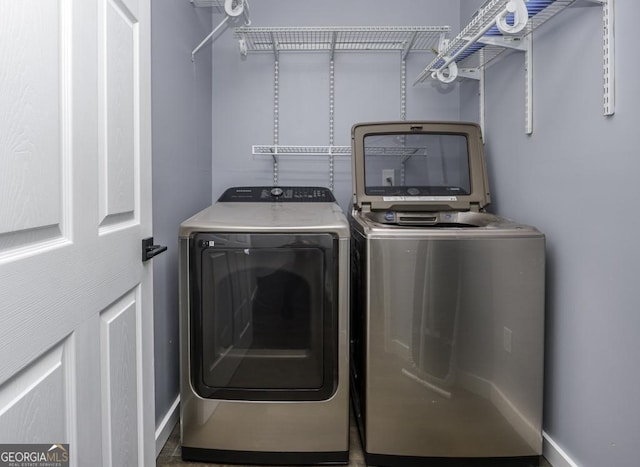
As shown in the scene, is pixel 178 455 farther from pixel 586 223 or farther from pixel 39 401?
pixel 586 223

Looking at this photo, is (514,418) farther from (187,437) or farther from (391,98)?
(391,98)

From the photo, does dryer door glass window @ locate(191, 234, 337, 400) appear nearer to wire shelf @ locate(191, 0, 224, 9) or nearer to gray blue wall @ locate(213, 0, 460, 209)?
gray blue wall @ locate(213, 0, 460, 209)

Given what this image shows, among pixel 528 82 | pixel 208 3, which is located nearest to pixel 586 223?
pixel 528 82

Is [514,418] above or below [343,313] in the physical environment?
below

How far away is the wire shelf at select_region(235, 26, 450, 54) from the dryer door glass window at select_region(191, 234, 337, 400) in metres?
1.26

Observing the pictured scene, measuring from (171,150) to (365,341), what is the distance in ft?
3.73

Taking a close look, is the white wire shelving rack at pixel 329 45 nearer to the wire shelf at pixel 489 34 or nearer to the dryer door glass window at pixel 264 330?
the wire shelf at pixel 489 34

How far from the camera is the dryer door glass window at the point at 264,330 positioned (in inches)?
59.1

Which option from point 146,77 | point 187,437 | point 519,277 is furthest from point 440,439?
point 146,77

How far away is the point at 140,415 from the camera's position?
1140 mm

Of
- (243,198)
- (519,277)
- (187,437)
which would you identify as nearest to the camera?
(519,277)

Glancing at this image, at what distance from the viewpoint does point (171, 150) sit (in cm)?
172

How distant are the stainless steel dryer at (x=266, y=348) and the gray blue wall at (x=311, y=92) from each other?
965mm

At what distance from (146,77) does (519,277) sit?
138 cm
